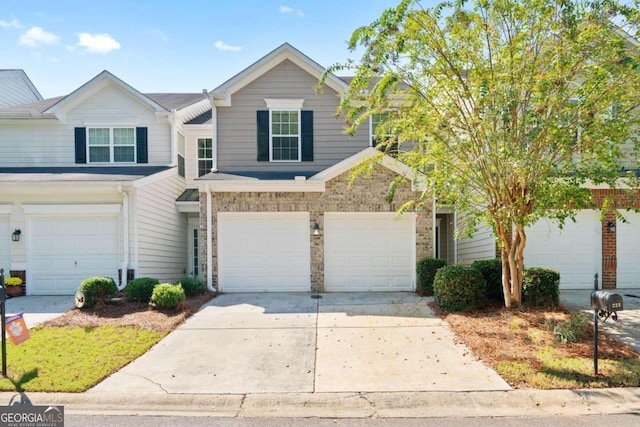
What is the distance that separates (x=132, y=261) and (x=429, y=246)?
8393 mm

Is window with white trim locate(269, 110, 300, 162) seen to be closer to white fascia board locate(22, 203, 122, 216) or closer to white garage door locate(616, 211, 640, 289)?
white fascia board locate(22, 203, 122, 216)

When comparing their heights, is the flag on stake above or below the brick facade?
below

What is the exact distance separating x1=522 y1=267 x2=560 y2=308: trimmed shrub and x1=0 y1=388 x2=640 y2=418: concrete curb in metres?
3.74

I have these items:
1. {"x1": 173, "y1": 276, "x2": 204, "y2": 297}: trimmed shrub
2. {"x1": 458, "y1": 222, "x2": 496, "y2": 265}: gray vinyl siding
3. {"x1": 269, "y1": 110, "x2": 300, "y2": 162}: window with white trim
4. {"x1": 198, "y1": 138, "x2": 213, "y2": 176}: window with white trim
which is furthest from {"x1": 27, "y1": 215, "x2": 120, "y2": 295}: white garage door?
{"x1": 458, "y1": 222, "x2": 496, "y2": 265}: gray vinyl siding

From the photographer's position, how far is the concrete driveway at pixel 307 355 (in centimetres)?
582

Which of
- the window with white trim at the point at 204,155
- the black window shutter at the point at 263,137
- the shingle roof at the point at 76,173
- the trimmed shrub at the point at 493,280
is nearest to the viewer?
the trimmed shrub at the point at 493,280

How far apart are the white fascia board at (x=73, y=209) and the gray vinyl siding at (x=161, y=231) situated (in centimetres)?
73

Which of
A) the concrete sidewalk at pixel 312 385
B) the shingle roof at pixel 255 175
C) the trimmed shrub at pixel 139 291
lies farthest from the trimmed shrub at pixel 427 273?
the trimmed shrub at pixel 139 291

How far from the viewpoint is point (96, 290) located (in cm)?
988

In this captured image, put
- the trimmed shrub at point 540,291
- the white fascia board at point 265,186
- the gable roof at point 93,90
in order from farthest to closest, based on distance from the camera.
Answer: the gable roof at point 93,90 → the white fascia board at point 265,186 → the trimmed shrub at point 540,291

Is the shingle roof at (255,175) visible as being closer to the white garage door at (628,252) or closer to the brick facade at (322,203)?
the brick facade at (322,203)

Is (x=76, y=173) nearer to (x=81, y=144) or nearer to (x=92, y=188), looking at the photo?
(x=81, y=144)

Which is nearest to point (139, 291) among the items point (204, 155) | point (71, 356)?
point (71, 356)

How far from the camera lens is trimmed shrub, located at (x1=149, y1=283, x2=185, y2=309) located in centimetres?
959
